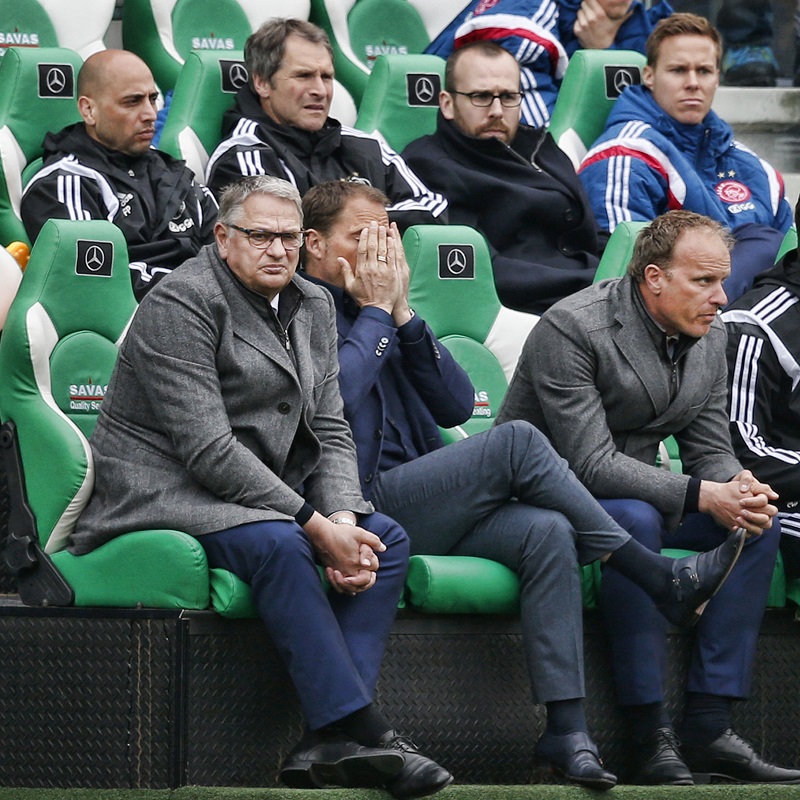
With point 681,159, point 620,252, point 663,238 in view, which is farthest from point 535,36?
point 663,238

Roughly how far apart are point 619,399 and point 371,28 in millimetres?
2626

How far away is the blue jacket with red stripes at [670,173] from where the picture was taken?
5.20 metres

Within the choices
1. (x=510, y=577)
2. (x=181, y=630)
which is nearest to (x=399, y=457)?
(x=510, y=577)

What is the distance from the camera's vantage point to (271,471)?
353 centimetres

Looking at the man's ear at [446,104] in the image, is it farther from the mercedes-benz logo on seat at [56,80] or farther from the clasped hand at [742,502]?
the clasped hand at [742,502]

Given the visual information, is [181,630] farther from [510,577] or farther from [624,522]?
[624,522]

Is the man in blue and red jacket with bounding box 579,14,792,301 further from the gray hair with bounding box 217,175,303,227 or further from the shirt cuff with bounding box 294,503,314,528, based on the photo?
the shirt cuff with bounding box 294,503,314,528

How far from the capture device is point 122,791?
3.46 meters

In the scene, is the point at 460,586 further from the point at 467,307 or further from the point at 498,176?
the point at 498,176

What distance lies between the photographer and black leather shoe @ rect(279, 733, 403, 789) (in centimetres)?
326

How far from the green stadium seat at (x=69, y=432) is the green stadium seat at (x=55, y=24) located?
182 centimetres

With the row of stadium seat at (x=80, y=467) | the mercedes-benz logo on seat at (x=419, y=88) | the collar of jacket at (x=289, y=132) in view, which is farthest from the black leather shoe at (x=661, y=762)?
the mercedes-benz logo on seat at (x=419, y=88)

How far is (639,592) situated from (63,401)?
4.34ft

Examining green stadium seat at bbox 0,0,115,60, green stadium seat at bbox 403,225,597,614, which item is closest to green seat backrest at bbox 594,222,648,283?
green stadium seat at bbox 403,225,597,614
